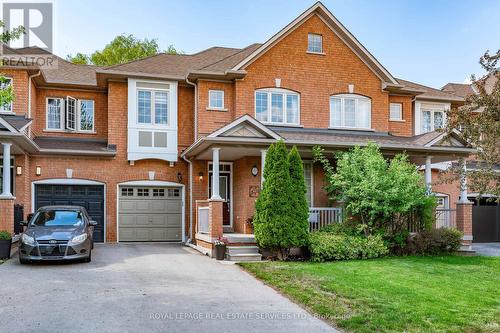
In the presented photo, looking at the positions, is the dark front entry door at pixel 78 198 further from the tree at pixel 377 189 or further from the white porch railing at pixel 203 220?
the tree at pixel 377 189

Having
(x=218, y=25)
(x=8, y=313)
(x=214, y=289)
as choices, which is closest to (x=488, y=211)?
(x=218, y=25)

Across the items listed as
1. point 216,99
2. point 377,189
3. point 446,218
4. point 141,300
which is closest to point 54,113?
point 216,99

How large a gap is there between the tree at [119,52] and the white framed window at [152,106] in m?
16.9

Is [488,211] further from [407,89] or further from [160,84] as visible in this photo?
[160,84]

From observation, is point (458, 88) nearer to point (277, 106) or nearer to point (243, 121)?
point (277, 106)

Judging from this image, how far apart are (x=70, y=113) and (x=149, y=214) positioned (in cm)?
495

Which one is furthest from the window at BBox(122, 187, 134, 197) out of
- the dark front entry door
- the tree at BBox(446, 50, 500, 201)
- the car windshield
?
the tree at BBox(446, 50, 500, 201)

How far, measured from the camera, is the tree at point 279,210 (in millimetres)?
13727

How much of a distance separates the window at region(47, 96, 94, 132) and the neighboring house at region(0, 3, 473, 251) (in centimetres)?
4

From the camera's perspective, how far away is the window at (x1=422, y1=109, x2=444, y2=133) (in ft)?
70.4

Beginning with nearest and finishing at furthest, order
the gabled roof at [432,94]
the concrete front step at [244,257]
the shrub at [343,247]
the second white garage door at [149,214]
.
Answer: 1. the shrub at [343,247]
2. the concrete front step at [244,257]
3. the second white garage door at [149,214]
4. the gabled roof at [432,94]

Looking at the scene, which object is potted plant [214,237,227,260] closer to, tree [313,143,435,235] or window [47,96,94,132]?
tree [313,143,435,235]

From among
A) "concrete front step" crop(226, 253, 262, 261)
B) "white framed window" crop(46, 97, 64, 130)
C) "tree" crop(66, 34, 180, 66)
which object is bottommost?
"concrete front step" crop(226, 253, 262, 261)

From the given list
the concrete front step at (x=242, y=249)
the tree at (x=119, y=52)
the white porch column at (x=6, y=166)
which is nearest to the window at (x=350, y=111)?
the concrete front step at (x=242, y=249)
